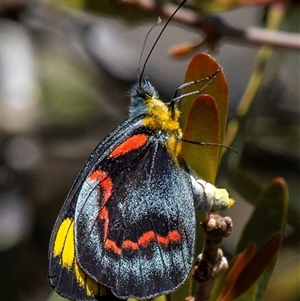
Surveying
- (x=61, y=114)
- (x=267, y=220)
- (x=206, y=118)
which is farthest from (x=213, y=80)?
(x=61, y=114)

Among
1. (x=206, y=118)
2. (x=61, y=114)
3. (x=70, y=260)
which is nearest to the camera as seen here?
(x=206, y=118)

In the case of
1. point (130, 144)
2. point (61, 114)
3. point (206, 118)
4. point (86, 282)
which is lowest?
point (61, 114)

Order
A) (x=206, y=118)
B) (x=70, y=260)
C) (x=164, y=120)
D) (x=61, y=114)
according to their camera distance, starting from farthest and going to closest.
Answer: (x=61, y=114) < (x=164, y=120) < (x=70, y=260) < (x=206, y=118)

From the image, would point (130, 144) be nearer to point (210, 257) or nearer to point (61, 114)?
point (210, 257)

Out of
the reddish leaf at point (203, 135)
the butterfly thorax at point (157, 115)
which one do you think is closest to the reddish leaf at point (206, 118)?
the reddish leaf at point (203, 135)

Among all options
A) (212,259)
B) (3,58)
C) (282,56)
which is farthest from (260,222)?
(3,58)

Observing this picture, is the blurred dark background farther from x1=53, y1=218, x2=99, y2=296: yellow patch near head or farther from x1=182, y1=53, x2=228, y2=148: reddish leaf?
x1=182, y1=53, x2=228, y2=148: reddish leaf

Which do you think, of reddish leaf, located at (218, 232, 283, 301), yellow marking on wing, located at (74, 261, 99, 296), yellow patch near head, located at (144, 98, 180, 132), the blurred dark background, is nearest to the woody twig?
reddish leaf, located at (218, 232, 283, 301)
